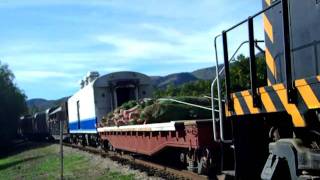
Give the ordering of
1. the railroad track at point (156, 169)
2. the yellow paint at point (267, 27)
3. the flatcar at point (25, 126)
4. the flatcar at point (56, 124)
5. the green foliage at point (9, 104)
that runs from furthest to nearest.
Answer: the flatcar at point (25, 126)
the green foliage at point (9, 104)
the flatcar at point (56, 124)
the railroad track at point (156, 169)
the yellow paint at point (267, 27)

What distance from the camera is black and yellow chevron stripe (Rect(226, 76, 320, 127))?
628cm

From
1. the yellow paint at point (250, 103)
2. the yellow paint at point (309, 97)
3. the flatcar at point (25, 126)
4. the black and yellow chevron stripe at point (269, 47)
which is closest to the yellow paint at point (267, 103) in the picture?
the yellow paint at point (250, 103)

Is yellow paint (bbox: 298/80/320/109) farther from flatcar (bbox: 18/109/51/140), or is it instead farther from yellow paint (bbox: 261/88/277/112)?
flatcar (bbox: 18/109/51/140)

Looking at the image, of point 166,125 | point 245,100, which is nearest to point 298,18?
→ point 245,100

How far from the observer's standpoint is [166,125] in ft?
42.8

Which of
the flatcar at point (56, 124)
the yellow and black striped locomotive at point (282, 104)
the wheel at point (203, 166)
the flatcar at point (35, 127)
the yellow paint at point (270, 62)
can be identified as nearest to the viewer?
the yellow and black striped locomotive at point (282, 104)

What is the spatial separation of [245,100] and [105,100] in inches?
731

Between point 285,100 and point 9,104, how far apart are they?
63736 millimetres

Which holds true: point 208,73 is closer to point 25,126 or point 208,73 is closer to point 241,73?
point 241,73

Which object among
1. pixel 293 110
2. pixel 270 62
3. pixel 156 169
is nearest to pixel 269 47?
pixel 270 62

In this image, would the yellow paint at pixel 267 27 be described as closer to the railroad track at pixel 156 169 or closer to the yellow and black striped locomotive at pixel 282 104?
the yellow and black striped locomotive at pixel 282 104

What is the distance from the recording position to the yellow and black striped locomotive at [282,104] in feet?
21.6

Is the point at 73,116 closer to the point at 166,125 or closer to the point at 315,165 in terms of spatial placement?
the point at 166,125

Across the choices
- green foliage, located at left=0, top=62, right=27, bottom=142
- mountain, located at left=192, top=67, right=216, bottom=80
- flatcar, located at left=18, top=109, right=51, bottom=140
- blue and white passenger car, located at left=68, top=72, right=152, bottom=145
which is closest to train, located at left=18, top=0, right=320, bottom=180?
mountain, located at left=192, top=67, right=216, bottom=80
